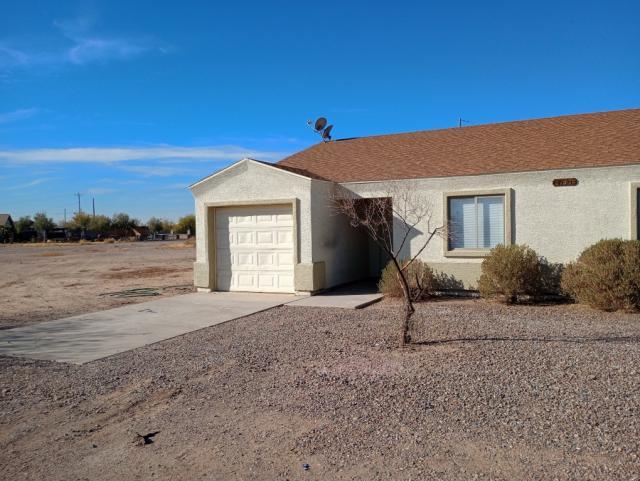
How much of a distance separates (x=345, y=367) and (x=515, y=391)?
6.94 feet

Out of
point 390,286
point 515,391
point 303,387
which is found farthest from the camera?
point 390,286

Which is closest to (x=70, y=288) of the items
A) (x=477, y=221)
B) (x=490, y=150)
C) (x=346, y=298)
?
(x=346, y=298)

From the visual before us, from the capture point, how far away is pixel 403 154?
16281 mm

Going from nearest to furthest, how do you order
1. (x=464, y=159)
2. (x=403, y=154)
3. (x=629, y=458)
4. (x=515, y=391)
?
(x=629, y=458), (x=515, y=391), (x=464, y=159), (x=403, y=154)

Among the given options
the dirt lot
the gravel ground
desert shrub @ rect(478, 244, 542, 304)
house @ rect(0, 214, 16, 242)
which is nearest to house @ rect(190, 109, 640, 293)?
desert shrub @ rect(478, 244, 542, 304)

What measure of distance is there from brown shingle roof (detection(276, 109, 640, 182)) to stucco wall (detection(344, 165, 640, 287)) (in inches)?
9.6

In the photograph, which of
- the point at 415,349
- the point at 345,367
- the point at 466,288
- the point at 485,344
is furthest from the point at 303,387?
the point at 466,288

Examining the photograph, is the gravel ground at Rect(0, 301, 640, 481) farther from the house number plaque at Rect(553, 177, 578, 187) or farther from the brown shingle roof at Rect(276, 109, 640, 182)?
the brown shingle roof at Rect(276, 109, 640, 182)

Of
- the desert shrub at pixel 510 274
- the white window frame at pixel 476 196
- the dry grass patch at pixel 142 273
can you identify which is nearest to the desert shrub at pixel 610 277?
the desert shrub at pixel 510 274

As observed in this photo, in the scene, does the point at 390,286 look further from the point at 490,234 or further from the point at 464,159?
the point at 464,159

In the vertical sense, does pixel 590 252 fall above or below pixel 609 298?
above

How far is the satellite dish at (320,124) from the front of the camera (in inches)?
787

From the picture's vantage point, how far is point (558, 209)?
41.8 feet

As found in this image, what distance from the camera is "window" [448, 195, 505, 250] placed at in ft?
43.8
